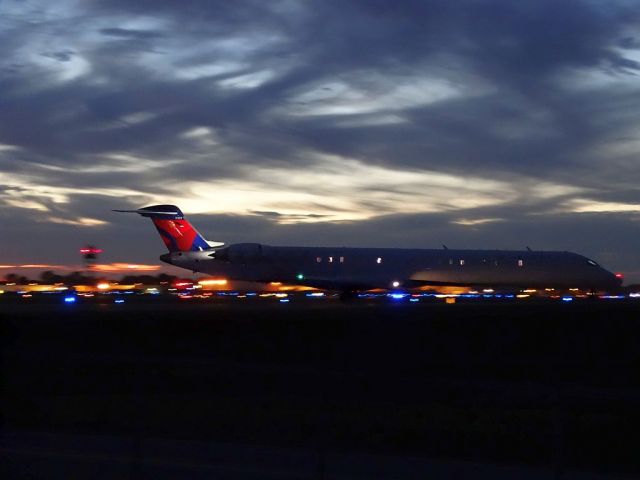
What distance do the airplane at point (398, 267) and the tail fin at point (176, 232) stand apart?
1494mm

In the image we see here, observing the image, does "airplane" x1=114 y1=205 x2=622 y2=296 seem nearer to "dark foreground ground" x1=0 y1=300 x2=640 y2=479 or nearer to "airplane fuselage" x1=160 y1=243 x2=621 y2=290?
"airplane fuselage" x1=160 y1=243 x2=621 y2=290

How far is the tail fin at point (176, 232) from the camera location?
64.2 meters

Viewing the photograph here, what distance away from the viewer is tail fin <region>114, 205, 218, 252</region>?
6425 cm

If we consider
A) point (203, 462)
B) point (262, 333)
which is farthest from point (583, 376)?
point (203, 462)

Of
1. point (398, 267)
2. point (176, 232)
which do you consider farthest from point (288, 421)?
point (176, 232)

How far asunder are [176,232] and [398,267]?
52.9ft

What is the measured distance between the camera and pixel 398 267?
57.1m

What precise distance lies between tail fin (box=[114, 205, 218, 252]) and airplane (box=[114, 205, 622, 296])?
4.90ft

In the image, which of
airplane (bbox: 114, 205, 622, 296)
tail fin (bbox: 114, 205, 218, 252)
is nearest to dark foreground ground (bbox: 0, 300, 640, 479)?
airplane (bbox: 114, 205, 622, 296)

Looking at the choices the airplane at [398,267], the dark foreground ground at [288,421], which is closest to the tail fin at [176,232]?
the airplane at [398,267]

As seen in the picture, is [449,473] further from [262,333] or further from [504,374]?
[262,333]

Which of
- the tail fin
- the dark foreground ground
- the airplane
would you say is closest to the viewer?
the dark foreground ground

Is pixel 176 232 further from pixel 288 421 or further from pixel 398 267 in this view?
pixel 288 421

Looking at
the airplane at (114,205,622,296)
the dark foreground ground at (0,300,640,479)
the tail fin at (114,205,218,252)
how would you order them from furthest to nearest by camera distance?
the tail fin at (114,205,218,252) < the airplane at (114,205,622,296) < the dark foreground ground at (0,300,640,479)
